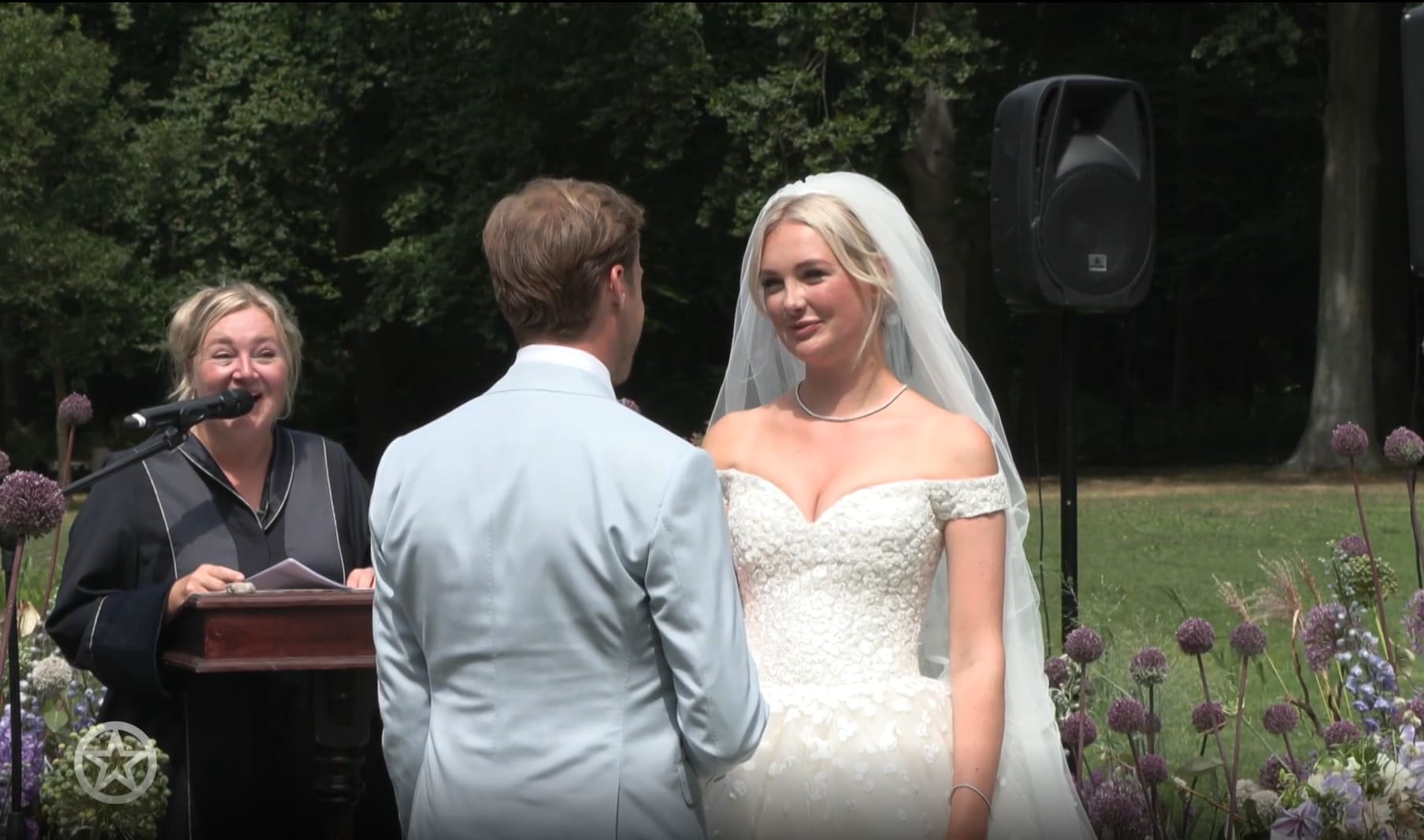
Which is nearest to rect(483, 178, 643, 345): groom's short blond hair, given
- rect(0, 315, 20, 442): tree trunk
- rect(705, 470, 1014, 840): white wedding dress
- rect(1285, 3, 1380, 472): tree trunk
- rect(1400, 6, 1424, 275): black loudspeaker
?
rect(705, 470, 1014, 840): white wedding dress

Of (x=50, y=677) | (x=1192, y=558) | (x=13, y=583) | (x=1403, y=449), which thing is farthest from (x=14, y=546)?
(x=1192, y=558)

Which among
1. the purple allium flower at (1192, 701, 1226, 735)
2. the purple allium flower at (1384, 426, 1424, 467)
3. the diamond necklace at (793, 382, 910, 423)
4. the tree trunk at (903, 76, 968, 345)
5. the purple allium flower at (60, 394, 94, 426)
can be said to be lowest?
the purple allium flower at (1192, 701, 1226, 735)

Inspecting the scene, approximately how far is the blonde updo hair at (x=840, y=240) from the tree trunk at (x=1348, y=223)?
21.4m

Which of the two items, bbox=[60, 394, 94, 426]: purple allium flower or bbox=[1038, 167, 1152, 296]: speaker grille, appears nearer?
bbox=[60, 394, 94, 426]: purple allium flower

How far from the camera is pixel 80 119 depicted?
27.0m

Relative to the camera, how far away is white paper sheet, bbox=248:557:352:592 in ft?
13.4

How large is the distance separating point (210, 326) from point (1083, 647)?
2334mm

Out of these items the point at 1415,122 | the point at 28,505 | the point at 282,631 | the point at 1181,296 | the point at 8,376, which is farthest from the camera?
the point at 1181,296

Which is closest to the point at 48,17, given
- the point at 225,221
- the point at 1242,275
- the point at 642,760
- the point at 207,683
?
the point at 225,221

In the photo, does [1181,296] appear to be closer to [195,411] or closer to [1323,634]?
[1323,634]

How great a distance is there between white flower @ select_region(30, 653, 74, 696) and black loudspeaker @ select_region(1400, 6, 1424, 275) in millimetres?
4047

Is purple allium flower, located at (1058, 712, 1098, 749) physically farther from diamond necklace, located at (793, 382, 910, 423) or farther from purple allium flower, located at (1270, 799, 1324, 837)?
diamond necklace, located at (793, 382, 910, 423)

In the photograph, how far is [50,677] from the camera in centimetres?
537

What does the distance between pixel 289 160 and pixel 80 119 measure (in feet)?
10.0
